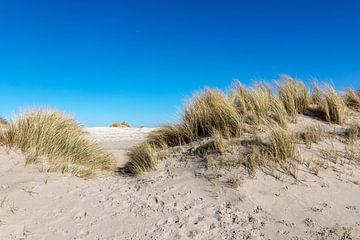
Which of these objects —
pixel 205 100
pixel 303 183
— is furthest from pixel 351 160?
pixel 205 100

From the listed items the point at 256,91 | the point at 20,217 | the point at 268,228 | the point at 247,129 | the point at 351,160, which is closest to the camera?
the point at 268,228

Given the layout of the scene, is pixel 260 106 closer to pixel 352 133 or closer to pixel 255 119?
pixel 255 119

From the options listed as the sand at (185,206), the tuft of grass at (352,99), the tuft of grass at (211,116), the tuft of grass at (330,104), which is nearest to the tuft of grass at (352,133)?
the sand at (185,206)

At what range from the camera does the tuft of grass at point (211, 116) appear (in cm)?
740

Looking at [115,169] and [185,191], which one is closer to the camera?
[185,191]

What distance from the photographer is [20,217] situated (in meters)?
5.21

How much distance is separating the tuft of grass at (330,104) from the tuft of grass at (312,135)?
977mm

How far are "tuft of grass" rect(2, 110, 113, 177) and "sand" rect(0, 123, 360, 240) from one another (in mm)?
578

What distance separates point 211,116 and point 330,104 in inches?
93.8

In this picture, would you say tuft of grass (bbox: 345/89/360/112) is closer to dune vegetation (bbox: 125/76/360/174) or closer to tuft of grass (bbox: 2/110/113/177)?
dune vegetation (bbox: 125/76/360/174)

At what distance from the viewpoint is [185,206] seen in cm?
552

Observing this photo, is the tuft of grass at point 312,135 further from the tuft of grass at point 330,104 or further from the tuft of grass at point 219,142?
the tuft of grass at point 219,142

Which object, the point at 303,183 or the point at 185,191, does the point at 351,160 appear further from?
the point at 185,191

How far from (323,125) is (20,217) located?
5374 mm
